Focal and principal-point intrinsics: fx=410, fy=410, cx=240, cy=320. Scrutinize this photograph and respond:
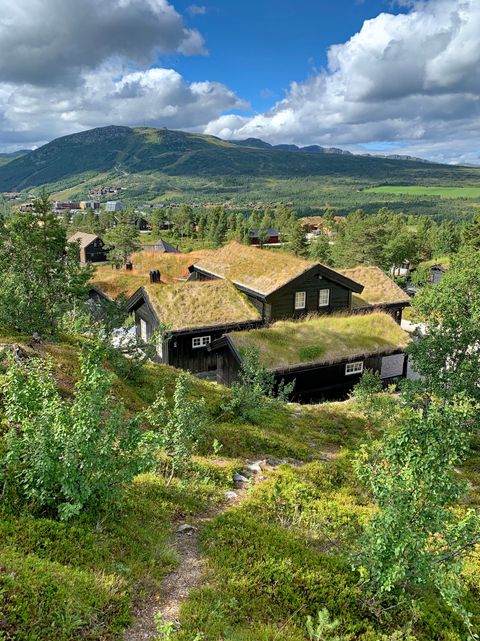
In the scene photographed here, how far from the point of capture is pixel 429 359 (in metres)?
14.9

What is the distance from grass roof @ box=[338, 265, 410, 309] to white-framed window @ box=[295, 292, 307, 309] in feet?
16.0

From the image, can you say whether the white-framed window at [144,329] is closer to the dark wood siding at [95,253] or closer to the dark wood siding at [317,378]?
the dark wood siding at [317,378]

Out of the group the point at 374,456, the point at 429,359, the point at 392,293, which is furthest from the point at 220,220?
the point at 374,456

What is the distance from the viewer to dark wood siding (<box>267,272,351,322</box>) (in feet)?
86.4

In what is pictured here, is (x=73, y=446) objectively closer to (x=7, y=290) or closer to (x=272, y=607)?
(x=272, y=607)

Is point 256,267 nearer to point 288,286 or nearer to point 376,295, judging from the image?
point 288,286

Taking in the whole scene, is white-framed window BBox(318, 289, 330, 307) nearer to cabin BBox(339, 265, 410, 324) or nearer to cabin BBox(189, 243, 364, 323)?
cabin BBox(189, 243, 364, 323)

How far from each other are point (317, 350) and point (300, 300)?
5872mm

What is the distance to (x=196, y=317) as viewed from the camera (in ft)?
82.0

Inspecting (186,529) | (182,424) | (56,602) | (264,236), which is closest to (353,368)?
(182,424)

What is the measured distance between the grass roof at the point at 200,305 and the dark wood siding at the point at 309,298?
60.4 inches

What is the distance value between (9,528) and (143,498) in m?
2.81

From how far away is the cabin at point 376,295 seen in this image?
30.8m

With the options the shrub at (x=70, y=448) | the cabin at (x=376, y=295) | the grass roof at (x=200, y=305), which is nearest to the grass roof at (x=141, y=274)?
the grass roof at (x=200, y=305)
